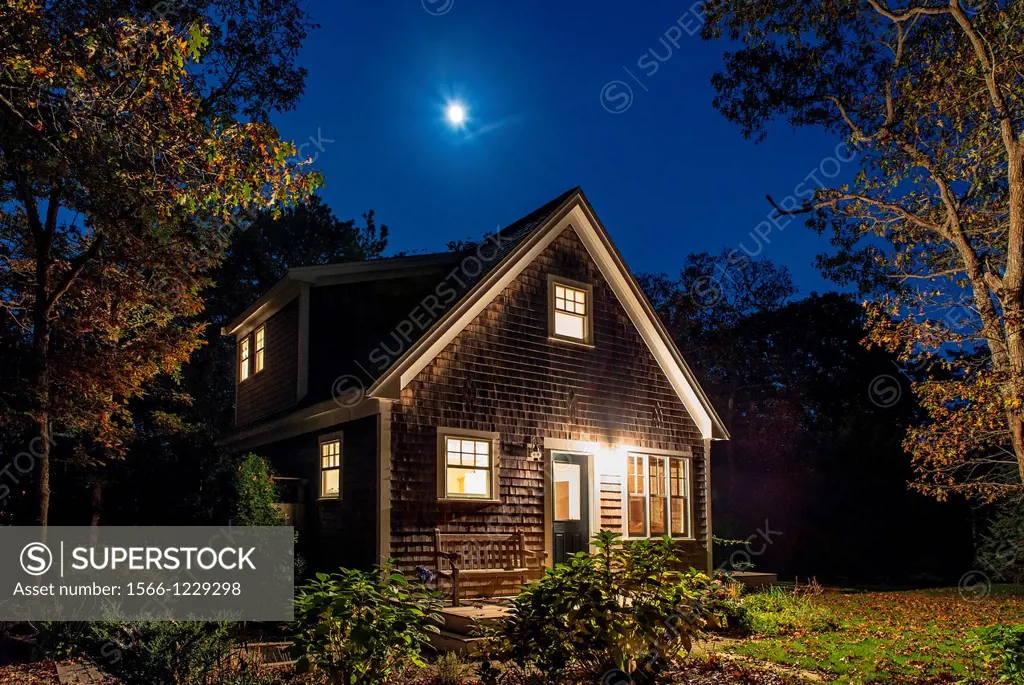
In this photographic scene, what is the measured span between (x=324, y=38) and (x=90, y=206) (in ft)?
608

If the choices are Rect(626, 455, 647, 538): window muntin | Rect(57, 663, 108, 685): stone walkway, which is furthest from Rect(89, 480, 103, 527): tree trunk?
Rect(626, 455, 647, 538): window muntin

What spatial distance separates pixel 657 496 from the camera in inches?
636

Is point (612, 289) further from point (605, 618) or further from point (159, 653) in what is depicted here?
point (159, 653)

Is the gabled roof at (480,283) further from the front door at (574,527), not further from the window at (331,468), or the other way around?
the front door at (574,527)

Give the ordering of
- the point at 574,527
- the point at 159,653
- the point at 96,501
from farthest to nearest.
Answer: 1. the point at 96,501
2. the point at 574,527
3. the point at 159,653

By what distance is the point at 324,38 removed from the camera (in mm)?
182625

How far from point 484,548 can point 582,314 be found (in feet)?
15.6

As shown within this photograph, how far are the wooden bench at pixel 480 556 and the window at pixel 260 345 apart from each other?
22.6 ft

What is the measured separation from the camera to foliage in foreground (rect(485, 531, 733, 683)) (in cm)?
697

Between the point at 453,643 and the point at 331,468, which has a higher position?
the point at 331,468

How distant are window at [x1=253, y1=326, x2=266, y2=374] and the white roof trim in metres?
6.08

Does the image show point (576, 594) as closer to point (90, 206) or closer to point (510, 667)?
point (510, 667)

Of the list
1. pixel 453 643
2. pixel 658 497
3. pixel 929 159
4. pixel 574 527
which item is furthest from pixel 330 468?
pixel 929 159

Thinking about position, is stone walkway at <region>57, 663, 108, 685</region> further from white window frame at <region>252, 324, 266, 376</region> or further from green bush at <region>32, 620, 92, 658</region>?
white window frame at <region>252, 324, 266, 376</region>
